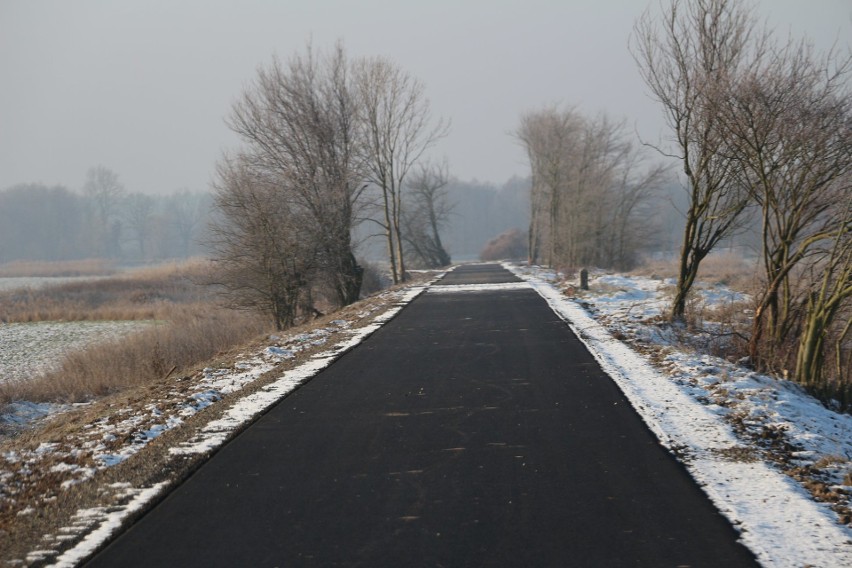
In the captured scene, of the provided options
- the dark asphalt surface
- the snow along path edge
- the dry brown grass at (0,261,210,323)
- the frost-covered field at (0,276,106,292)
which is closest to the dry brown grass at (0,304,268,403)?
the snow along path edge

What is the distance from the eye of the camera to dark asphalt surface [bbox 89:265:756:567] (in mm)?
4699

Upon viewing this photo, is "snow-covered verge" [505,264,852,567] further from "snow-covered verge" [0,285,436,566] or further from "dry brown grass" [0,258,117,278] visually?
"dry brown grass" [0,258,117,278]

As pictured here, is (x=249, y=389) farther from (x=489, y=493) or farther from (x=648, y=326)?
(x=648, y=326)

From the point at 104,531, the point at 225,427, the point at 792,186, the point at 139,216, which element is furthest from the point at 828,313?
the point at 139,216

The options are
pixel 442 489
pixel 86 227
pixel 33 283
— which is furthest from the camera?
pixel 86 227

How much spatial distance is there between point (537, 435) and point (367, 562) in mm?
3245

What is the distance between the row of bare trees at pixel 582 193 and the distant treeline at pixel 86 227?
205 ft

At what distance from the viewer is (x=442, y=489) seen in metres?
5.87

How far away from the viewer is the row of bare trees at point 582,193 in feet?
155

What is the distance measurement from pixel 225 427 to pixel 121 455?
1.16 metres

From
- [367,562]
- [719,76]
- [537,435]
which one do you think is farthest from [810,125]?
[367,562]

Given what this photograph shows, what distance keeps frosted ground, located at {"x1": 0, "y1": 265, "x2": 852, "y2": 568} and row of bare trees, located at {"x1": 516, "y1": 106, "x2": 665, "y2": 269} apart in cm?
3371

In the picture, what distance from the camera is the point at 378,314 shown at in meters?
20.0

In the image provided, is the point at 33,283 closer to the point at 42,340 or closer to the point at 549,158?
the point at 42,340
